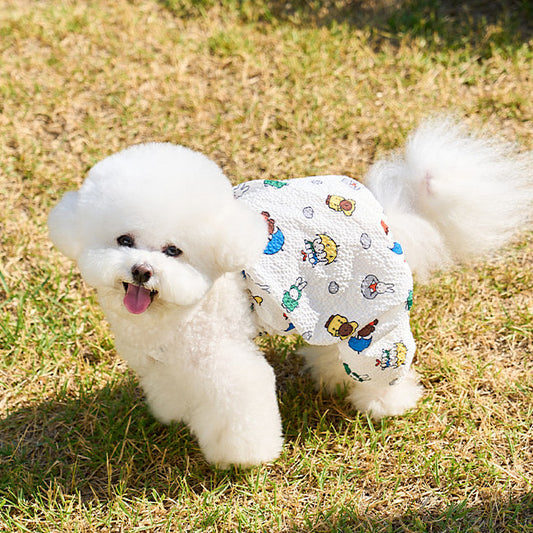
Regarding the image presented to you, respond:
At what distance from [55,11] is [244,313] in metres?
2.70

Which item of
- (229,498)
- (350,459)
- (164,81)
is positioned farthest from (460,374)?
(164,81)

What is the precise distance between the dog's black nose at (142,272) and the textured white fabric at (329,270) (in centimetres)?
31

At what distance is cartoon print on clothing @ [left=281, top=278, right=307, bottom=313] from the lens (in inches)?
68.9

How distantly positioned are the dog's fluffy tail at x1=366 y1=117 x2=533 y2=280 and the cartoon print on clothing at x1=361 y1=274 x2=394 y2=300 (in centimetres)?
21

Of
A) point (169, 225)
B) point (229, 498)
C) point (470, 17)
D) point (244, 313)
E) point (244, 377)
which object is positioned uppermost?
point (470, 17)

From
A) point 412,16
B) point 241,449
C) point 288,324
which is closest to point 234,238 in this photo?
point 288,324

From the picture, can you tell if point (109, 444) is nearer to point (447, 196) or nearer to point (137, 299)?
A: point (137, 299)

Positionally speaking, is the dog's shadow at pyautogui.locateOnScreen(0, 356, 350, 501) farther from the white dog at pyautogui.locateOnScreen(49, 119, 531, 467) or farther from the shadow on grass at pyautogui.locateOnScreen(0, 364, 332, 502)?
the white dog at pyautogui.locateOnScreen(49, 119, 531, 467)

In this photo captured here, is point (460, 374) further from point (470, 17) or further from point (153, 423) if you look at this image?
point (470, 17)

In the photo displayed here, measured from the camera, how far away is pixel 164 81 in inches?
134

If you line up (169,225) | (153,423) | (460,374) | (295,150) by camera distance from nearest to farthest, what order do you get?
(169,225), (153,423), (460,374), (295,150)

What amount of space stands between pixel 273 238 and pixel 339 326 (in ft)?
1.00

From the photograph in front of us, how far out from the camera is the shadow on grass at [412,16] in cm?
364

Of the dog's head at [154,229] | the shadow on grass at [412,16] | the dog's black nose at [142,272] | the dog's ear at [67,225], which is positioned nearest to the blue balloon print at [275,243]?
the dog's head at [154,229]
